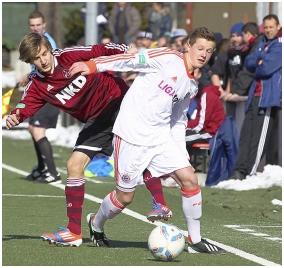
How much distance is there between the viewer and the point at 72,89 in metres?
11.0

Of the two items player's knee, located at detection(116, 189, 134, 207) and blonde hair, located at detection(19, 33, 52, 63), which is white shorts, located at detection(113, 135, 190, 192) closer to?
player's knee, located at detection(116, 189, 134, 207)

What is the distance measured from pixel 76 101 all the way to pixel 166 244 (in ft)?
5.96

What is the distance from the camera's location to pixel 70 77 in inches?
429

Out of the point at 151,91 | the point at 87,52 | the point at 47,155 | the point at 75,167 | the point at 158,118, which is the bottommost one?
the point at 47,155

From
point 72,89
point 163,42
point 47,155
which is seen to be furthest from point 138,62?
point 163,42

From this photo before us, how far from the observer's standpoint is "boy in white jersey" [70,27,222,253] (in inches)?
408

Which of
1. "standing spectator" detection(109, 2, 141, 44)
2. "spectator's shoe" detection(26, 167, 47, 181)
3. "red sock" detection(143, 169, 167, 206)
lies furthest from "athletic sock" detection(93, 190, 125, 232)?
"standing spectator" detection(109, 2, 141, 44)

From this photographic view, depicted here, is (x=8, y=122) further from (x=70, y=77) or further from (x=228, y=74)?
(x=228, y=74)

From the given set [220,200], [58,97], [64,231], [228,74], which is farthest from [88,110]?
[228,74]

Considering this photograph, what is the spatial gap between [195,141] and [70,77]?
651 centimetres

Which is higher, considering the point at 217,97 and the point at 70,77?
the point at 70,77

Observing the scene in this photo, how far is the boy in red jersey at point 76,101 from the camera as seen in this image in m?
10.8

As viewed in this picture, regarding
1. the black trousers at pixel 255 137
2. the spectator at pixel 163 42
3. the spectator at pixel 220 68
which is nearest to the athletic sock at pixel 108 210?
the black trousers at pixel 255 137

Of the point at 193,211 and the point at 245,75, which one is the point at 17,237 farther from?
the point at 245,75
